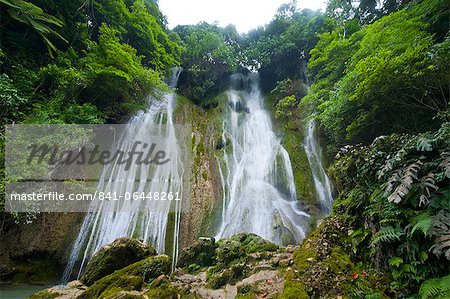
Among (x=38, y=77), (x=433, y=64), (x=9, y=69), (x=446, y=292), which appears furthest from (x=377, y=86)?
(x=9, y=69)

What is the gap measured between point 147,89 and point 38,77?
3.89 m

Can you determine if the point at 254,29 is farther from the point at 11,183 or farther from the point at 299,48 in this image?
→ the point at 11,183

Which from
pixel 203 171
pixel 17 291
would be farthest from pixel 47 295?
pixel 203 171

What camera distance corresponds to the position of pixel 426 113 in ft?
18.4

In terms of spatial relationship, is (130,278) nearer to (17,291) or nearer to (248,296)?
(248,296)

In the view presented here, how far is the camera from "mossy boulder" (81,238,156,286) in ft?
14.7

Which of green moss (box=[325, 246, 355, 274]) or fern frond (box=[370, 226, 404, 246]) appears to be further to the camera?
green moss (box=[325, 246, 355, 274])

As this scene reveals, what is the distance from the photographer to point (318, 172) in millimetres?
9828

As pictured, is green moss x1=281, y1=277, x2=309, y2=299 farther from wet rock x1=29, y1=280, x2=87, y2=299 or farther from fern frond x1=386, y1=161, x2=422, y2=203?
wet rock x1=29, y1=280, x2=87, y2=299

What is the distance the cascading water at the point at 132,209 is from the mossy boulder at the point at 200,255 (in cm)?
306

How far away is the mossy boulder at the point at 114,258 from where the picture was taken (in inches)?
177

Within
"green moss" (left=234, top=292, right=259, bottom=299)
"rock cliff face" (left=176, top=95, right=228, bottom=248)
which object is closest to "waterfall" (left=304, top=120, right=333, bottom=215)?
"rock cliff face" (left=176, top=95, right=228, bottom=248)

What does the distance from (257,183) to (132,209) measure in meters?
5.09

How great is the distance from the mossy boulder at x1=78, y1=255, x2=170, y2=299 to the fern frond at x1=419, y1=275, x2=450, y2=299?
3.65 metres
